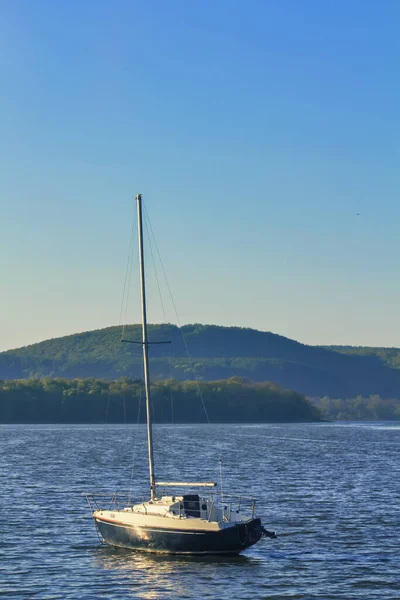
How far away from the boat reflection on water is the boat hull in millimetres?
602

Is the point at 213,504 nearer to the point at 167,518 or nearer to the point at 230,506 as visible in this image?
the point at 167,518

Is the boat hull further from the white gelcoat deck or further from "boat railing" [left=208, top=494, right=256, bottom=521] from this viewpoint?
"boat railing" [left=208, top=494, right=256, bottom=521]

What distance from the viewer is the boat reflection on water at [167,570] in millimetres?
54594

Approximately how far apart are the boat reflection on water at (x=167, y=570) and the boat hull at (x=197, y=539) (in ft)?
1.97

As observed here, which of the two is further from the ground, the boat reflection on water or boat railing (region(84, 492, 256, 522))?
boat railing (region(84, 492, 256, 522))

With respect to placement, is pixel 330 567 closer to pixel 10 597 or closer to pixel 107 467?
pixel 10 597

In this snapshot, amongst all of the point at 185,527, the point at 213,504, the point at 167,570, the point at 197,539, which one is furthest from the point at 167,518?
the point at 167,570

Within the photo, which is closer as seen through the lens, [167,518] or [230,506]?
[167,518]

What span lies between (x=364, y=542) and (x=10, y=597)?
27.1m

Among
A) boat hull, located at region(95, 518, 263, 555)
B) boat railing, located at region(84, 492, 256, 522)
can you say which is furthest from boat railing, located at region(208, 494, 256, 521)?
boat hull, located at region(95, 518, 263, 555)

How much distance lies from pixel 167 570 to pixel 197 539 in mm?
2582

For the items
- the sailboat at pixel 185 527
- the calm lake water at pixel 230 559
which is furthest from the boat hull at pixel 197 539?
the calm lake water at pixel 230 559

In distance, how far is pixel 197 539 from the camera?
198 ft

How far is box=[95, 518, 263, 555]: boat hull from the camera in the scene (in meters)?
60.1
